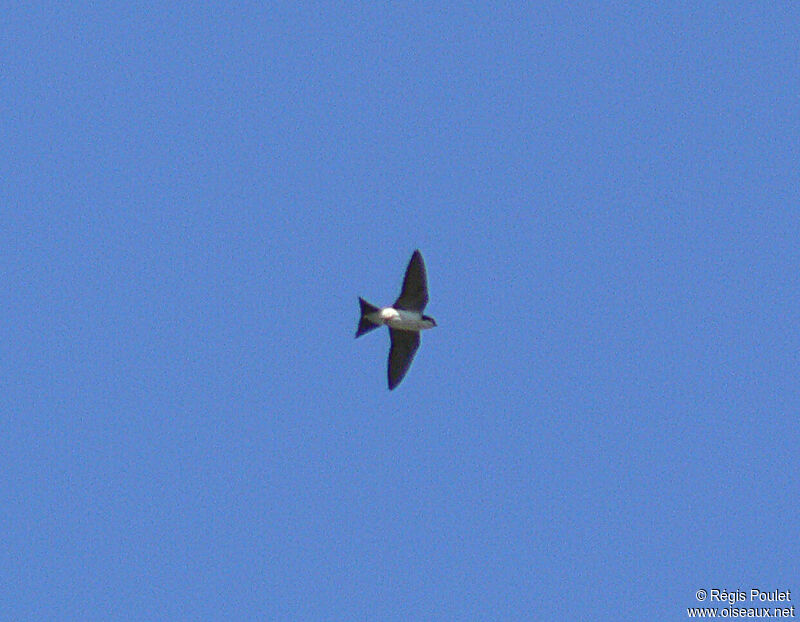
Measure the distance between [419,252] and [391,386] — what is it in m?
2.23

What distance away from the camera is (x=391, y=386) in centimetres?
2098

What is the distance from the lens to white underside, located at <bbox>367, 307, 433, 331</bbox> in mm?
19688

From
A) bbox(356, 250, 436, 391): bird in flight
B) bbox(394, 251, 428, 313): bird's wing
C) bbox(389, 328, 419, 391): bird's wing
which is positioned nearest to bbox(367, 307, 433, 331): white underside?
bbox(356, 250, 436, 391): bird in flight

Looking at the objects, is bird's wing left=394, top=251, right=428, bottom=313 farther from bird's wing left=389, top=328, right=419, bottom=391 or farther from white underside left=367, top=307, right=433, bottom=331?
bird's wing left=389, top=328, right=419, bottom=391

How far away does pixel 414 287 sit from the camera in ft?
66.8

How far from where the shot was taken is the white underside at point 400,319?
19.7 meters

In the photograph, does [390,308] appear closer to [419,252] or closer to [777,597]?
[419,252]

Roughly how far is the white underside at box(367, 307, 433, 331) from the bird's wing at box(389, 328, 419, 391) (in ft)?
1.35

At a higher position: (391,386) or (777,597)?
(391,386)

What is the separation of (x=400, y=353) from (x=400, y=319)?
3.83ft

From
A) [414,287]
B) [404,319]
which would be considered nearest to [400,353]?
[404,319]

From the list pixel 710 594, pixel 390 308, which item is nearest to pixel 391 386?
pixel 390 308

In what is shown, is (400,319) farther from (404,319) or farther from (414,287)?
(414,287)

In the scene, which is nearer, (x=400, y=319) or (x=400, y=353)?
(x=400, y=319)
